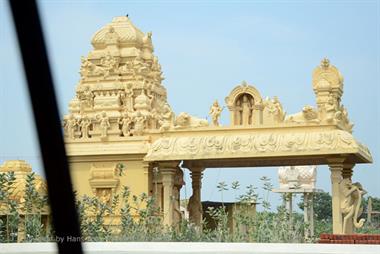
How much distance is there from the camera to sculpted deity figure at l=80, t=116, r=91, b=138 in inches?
703

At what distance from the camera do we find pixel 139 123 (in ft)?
56.4

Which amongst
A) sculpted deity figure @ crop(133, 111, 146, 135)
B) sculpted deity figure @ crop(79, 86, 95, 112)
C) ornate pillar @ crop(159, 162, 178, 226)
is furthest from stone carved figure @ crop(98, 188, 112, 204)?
sculpted deity figure @ crop(79, 86, 95, 112)

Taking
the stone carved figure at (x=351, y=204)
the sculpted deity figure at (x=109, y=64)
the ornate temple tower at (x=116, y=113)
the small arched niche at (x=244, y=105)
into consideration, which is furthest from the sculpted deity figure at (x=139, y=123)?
the stone carved figure at (x=351, y=204)

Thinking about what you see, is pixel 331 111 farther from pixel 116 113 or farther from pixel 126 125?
pixel 116 113

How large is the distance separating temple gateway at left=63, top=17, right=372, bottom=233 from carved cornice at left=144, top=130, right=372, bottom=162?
0.06 feet

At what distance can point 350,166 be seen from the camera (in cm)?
1580

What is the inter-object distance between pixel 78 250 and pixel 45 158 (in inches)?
5.9

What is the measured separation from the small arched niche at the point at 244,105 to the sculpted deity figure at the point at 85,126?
4.06m

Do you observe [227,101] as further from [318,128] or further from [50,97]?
[50,97]

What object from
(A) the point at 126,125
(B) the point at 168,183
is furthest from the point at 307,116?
(A) the point at 126,125

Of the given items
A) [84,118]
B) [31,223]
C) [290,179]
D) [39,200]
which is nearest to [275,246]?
[31,223]

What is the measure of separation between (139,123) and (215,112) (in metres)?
2.48

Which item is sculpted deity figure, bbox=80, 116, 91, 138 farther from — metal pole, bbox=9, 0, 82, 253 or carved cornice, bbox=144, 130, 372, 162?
metal pole, bbox=9, 0, 82, 253

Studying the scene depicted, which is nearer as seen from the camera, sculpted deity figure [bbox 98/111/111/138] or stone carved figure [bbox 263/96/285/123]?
stone carved figure [bbox 263/96/285/123]
